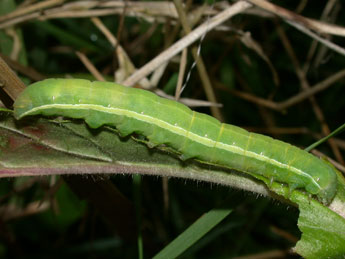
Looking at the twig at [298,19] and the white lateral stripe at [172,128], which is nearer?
the white lateral stripe at [172,128]

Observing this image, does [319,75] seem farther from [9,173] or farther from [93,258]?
[9,173]

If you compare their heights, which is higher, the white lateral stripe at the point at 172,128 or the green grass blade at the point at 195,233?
the white lateral stripe at the point at 172,128

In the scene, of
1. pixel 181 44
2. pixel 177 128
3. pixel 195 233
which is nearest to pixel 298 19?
pixel 181 44

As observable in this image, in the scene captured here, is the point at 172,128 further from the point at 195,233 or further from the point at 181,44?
the point at 181,44

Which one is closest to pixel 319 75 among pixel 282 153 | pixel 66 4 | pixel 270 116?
pixel 270 116

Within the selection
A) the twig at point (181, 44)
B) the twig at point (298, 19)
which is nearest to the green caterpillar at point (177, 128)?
the twig at point (181, 44)

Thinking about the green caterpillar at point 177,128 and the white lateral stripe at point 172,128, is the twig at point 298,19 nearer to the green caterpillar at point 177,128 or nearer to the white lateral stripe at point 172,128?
the green caterpillar at point 177,128

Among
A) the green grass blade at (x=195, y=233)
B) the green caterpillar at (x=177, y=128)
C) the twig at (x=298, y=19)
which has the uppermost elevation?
the twig at (x=298, y=19)

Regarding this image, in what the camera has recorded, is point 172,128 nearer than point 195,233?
Yes
